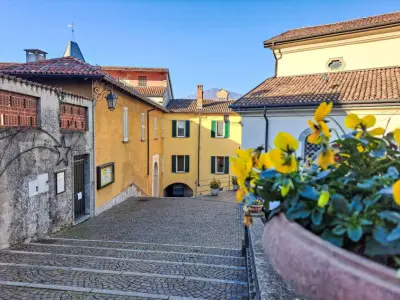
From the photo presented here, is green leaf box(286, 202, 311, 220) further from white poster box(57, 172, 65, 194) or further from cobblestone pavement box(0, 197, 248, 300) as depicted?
white poster box(57, 172, 65, 194)

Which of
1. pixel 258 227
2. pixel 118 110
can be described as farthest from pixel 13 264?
pixel 118 110

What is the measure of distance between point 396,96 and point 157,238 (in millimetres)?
8938

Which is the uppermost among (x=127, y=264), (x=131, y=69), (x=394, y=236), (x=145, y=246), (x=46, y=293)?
(x=131, y=69)

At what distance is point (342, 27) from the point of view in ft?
45.2

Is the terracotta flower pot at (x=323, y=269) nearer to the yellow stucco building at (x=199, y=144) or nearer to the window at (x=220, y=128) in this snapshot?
the yellow stucco building at (x=199, y=144)

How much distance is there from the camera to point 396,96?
31.6ft

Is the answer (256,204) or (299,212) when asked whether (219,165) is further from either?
(299,212)

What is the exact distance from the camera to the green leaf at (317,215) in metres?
0.83

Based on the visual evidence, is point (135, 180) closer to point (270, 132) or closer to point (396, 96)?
point (270, 132)

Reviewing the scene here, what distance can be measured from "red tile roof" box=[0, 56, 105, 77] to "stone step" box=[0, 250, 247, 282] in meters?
5.70

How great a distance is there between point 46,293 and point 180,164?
20.3m

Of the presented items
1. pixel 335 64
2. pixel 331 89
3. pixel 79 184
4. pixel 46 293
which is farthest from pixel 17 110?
pixel 335 64

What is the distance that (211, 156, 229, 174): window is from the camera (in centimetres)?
2347

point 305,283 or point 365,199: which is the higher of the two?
point 365,199
